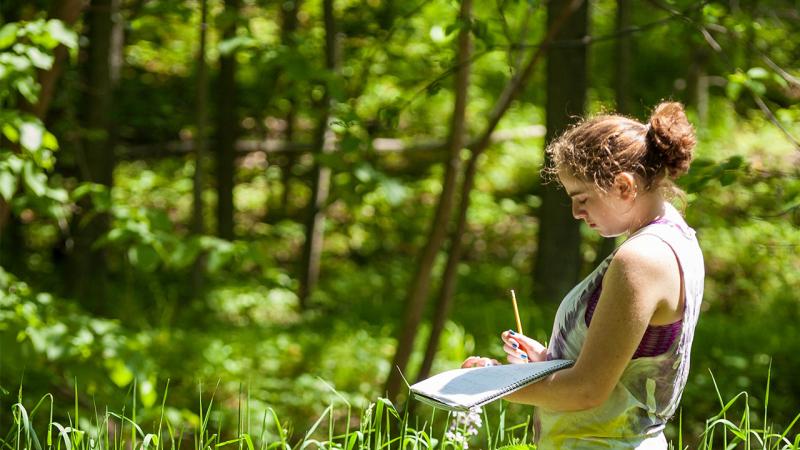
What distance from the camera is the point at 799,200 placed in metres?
3.36

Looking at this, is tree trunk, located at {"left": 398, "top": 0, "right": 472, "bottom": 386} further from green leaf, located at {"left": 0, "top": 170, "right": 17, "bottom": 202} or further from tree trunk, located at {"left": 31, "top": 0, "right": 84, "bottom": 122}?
green leaf, located at {"left": 0, "top": 170, "right": 17, "bottom": 202}

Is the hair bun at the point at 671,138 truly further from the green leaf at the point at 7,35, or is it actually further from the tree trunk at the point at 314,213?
the tree trunk at the point at 314,213

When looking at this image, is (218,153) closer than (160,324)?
No

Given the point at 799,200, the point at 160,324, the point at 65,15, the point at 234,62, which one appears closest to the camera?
the point at 799,200

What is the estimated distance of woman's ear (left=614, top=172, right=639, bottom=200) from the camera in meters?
1.72

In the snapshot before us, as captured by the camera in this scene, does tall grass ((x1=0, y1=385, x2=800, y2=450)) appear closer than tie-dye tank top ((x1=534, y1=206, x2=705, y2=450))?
No

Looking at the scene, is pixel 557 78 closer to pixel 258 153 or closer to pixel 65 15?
pixel 65 15

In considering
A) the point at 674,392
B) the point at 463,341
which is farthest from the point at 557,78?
the point at 674,392

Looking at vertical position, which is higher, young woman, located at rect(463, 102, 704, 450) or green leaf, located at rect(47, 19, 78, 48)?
green leaf, located at rect(47, 19, 78, 48)

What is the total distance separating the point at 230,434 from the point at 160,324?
2.26 m

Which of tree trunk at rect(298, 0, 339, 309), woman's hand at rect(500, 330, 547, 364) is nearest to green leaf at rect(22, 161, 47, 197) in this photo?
woman's hand at rect(500, 330, 547, 364)

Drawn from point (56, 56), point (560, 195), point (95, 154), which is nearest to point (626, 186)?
point (56, 56)

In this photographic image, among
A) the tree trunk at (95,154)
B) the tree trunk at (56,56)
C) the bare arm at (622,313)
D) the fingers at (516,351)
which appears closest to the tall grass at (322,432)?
the fingers at (516,351)

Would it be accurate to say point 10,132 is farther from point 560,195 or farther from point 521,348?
point 560,195
